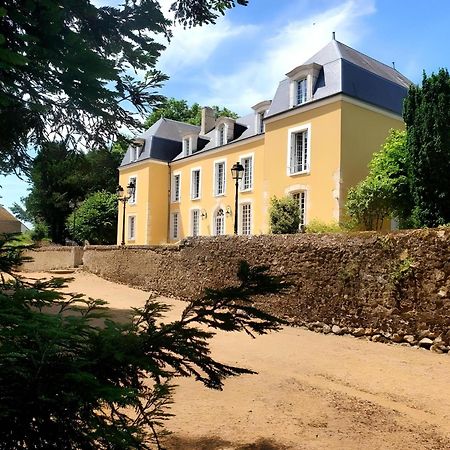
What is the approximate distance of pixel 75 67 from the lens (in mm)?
2648

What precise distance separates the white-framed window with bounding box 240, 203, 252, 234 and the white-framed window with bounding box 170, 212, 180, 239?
659 cm

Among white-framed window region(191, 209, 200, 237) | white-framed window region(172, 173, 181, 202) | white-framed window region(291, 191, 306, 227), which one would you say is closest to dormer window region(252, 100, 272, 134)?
white-framed window region(291, 191, 306, 227)

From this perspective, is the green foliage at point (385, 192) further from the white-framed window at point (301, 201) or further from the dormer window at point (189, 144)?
the dormer window at point (189, 144)

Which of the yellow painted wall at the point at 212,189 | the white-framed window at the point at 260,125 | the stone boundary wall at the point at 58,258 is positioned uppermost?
the white-framed window at the point at 260,125

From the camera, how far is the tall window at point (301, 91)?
19.7 m

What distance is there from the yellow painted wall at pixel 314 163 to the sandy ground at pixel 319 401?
10.1 meters

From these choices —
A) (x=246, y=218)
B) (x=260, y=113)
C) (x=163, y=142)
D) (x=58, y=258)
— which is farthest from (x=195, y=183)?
(x=58, y=258)

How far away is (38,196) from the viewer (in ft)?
114

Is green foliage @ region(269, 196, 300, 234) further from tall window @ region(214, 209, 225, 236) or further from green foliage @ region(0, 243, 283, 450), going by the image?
green foliage @ region(0, 243, 283, 450)

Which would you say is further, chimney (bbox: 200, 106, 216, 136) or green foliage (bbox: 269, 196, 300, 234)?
chimney (bbox: 200, 106, 216, 136)

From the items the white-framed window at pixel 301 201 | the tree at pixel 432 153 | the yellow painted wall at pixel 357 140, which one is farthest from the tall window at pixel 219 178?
the tree at pixel 432 153

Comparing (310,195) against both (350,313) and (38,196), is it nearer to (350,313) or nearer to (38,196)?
(350,313)

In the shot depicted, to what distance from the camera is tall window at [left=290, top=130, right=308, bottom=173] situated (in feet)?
64.7

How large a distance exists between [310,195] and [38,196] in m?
24.1
